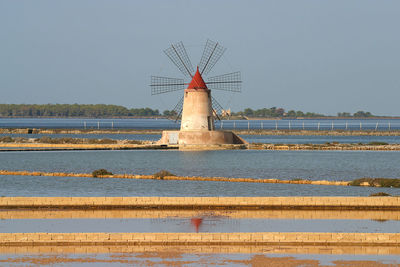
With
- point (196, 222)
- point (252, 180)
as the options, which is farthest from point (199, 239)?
point (252, 180)

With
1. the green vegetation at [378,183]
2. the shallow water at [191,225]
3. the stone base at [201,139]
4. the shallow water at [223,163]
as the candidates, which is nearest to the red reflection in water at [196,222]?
the shallow water at [191,225]

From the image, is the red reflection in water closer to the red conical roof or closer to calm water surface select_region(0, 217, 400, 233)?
calm water surface select_region(0, 217, 400, 233)

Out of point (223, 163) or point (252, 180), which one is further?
point (223, 163)

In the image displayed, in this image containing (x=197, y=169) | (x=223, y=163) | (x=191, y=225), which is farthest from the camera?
(x=223, y=163)

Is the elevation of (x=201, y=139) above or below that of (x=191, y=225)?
above

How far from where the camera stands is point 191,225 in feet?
76.9

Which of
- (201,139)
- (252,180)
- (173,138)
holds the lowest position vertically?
(252,180)

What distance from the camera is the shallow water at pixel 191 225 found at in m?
22.7

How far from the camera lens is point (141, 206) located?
27625mm

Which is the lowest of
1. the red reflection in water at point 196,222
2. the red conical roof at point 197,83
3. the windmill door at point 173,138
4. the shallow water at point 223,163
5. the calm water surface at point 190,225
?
the shallow water at point 223,163

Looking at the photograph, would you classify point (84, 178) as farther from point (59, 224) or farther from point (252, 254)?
point (252, 254)

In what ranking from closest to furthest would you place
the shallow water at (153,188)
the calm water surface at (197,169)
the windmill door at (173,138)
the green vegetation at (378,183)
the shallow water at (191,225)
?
the shallow water at (191,225) < the shallow water at (153,188) < the calm water surface at (197,169) < the green vegetation at (378,183) < the windmill door at (173,138)

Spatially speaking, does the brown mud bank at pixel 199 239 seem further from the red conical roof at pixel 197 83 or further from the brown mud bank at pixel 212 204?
the red conical roof at pixel 197 83

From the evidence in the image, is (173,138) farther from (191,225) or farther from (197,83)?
(191,225)
